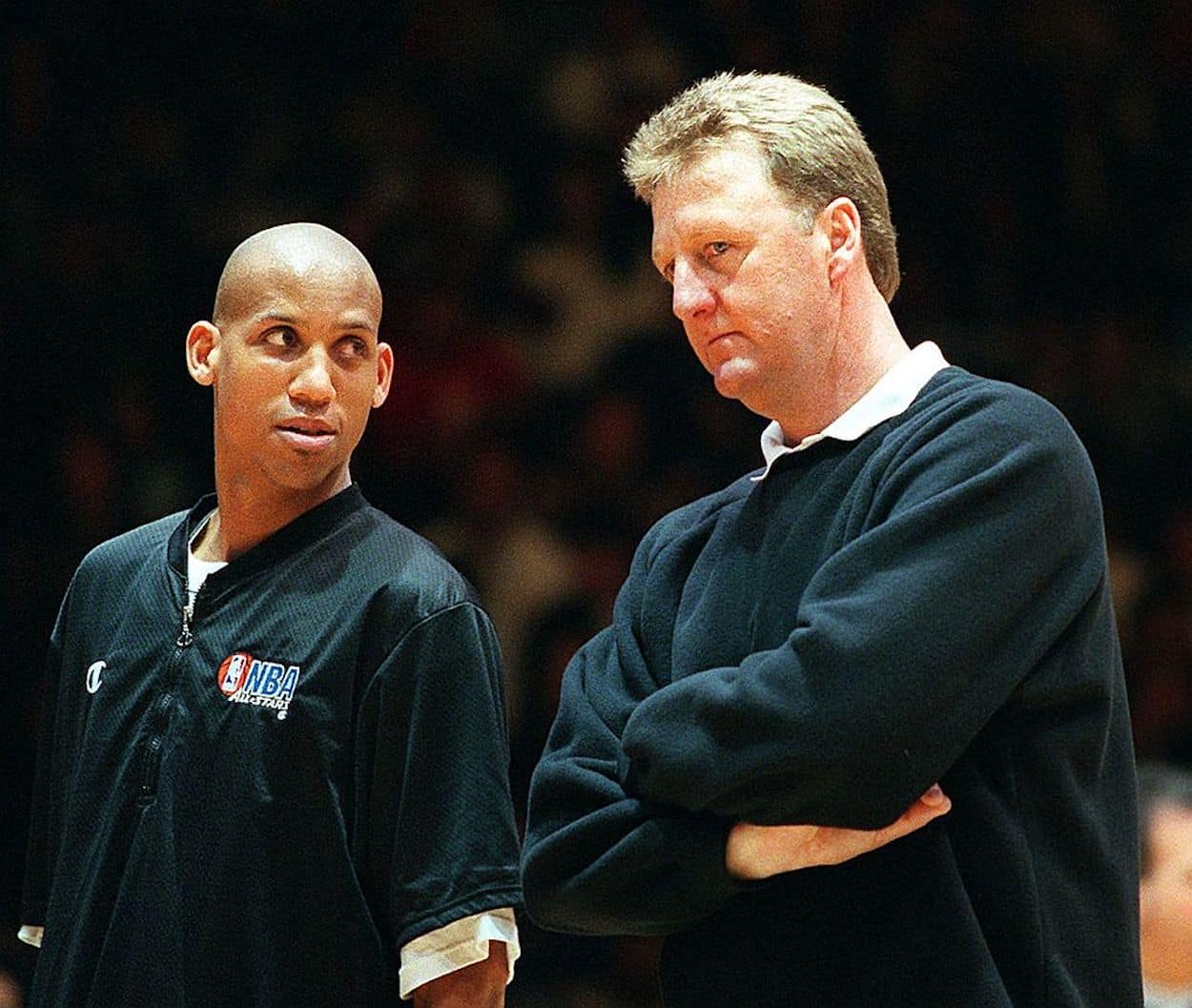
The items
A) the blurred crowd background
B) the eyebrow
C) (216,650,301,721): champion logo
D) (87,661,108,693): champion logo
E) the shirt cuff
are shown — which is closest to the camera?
the shirt cuff

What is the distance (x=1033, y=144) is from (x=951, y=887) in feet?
18.8

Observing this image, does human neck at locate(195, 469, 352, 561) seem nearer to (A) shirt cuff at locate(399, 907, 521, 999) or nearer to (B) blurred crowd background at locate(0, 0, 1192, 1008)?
(A) shirt cuff at locate(399, 907, 521, 999)

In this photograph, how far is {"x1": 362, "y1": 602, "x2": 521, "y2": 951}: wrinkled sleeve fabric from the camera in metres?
2.71

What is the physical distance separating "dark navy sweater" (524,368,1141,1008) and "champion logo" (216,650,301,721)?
1.20 ft

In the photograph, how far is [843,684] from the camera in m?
2.38

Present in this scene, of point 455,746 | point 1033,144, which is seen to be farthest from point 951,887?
point 1033,144

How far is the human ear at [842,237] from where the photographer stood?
8.84 ft

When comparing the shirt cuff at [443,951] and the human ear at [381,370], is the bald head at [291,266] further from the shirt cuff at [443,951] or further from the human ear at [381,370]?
the shirt cuff at [443,951]

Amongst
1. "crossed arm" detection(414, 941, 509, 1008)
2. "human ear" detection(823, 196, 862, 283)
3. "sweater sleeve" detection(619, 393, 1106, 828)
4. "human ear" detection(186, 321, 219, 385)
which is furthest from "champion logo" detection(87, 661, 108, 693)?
"human ear" detection(823, 196, 862, 283)

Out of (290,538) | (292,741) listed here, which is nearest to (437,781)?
(292,741)

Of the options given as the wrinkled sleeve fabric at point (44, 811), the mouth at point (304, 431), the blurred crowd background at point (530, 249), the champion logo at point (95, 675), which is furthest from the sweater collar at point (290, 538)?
the blurred crowd background at point (530, 249)

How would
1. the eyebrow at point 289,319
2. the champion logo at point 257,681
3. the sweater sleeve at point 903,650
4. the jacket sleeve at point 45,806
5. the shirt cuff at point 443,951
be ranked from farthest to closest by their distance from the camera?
the jacket sleeve at point 45,806, the eyebrow at point 289,319, the champion logo at point 257,681, the shirt cuff at point 443,951, the sweater sleeve at point 903,650

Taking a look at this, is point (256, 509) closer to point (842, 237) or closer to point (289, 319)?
point (289, 319)

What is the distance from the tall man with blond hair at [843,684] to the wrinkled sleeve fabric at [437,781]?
9 centimetres
